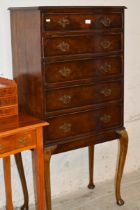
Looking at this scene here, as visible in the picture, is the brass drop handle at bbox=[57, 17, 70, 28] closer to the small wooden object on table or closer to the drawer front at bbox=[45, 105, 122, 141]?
the small wooden object on table

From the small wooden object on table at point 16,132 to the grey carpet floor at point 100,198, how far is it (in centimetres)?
69

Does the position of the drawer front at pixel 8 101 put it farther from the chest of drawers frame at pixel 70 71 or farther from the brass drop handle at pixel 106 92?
the brass drop handle at pixel 106 92

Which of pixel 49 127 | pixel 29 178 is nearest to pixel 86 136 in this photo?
A: pixel 49 127

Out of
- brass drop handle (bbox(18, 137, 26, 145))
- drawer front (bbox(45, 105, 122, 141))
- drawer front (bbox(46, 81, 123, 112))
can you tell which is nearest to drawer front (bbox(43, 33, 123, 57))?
Answer: drawer front (bbox(46, 81, 123, 112))

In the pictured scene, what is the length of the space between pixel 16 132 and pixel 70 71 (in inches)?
20.3

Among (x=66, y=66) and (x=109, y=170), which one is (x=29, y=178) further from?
(x=66, y=66)

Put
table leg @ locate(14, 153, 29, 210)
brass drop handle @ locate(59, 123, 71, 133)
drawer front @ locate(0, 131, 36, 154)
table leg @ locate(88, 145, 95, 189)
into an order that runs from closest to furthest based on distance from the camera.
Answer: drawer front @ locate(0, 131, 36, 154)
brass drop handle @ locate(59, 123, 71, 133)
table leg @ locate(14, 153, 29, 210)
table leg @ locate(88, 145, 95, 189)

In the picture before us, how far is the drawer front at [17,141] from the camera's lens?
6.05ft

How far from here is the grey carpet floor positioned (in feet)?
8.83

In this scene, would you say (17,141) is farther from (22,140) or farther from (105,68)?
(105,68)

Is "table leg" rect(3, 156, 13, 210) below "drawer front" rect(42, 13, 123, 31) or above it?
below

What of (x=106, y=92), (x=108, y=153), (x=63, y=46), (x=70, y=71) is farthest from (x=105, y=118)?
(x=108, y=153)

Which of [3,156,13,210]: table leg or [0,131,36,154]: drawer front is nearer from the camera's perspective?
[0,131,36,154]: drawer front

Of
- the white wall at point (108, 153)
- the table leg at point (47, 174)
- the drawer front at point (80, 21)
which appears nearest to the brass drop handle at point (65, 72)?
the drawer front at point (80, 21)
